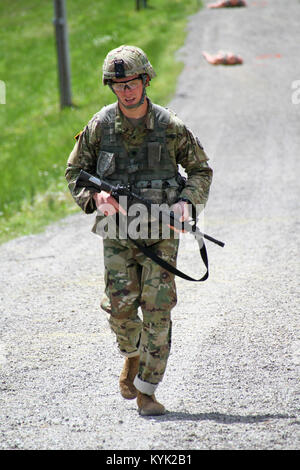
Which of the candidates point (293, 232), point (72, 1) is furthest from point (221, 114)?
point (72, 1)

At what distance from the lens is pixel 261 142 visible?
14555mm

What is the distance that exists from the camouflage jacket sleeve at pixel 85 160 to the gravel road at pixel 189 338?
1.37 metres

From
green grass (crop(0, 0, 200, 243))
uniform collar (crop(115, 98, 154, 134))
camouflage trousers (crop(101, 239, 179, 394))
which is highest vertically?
uniform collar (crop(115, 98, 154, 134))

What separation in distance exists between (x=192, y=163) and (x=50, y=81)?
68.3ft

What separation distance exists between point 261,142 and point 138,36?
42.7ft

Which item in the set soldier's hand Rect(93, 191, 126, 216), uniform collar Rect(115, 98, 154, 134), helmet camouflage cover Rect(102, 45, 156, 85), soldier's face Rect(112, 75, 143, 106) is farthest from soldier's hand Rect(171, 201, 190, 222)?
helmet camouflage cover Rect(102, 45, 156, 85)

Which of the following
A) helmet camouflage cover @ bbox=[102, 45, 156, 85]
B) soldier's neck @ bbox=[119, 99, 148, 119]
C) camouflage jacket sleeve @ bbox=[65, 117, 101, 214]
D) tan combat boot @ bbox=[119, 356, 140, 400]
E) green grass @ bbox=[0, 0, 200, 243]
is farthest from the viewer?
green grass @ bbox=[0, 0, 200, 243]

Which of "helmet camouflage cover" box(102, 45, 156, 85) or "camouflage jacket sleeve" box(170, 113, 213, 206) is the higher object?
"helmet camouflage cover" box(102, 45, 156, 85)

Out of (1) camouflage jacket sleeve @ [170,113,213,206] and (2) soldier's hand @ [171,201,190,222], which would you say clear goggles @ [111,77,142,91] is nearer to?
(1) camouflage jacket sleeve @ [170,113,213,206]

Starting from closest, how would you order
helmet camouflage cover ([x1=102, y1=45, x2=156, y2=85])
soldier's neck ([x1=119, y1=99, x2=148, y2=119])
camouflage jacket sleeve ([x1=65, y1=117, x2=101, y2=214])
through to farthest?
1. helmet camouflage cover ([x1=102, y1=45, x2=156, y2=85])
2. soldier's neck ([x1=119, y1=99, x2=148, y2=119])
3. camouflage jacket sleeve ([x1=65, y1=117, x2=101, y2=214])

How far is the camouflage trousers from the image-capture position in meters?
4.42

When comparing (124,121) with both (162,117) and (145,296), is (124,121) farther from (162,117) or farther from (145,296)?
(145,296)

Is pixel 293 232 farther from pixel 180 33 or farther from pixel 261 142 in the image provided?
pixel 180 33

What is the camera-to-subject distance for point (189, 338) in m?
6.00
